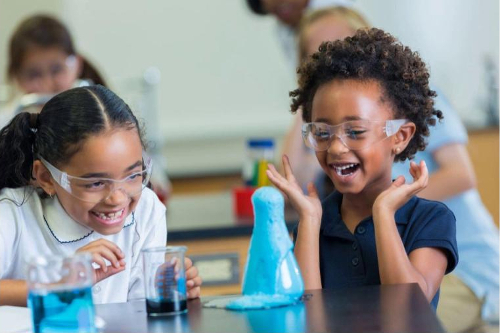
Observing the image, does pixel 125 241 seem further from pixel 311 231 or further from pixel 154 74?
pixel 154 74

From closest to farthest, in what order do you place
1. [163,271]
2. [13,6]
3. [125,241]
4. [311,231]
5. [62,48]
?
[163,271], [311,231], [125,241], [62,48], [13,6]

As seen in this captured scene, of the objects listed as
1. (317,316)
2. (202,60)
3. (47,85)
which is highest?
(202,60)

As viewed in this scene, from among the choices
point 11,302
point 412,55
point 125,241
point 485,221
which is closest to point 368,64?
point 412,55

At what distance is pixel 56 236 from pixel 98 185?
0.17 m

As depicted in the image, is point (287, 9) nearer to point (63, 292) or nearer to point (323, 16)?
point (323, 16)

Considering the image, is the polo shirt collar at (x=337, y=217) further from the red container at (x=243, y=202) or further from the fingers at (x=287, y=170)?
the red container at (x=243, y=202)

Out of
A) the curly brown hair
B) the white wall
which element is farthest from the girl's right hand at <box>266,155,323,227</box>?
the white wall

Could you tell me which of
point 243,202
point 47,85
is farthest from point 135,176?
point 47,85

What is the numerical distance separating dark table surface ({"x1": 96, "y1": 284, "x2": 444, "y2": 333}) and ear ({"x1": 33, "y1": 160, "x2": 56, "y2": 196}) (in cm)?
39

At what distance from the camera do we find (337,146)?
A: 1775 millimetres

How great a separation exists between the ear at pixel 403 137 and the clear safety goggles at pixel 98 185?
1.56 feet

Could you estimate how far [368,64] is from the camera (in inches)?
72.8

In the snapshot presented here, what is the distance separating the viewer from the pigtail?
6.14 ft

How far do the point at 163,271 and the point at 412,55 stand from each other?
2.42 feet
